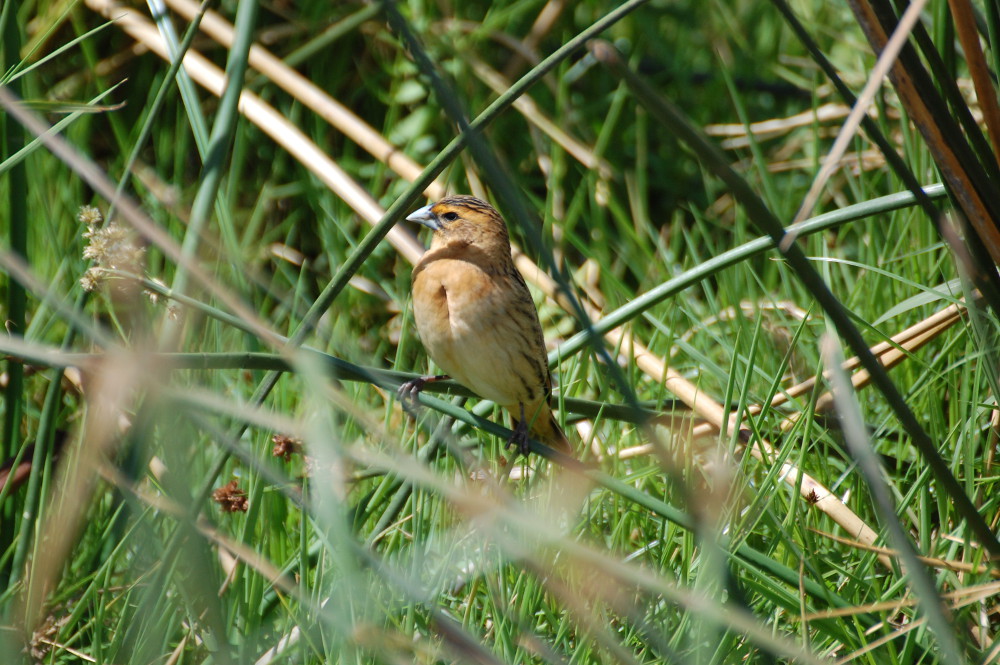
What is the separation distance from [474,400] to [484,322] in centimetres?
70

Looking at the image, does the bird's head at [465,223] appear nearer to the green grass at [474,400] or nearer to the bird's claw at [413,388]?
the green grass at [474,400]

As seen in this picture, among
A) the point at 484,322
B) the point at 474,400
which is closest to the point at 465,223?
the point at 484,322

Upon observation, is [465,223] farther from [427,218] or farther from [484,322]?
[484,322]

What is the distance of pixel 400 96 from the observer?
4.53m

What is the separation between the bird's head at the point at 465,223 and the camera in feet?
10.4

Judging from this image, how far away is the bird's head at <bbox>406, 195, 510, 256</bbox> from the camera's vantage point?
3.17 meters

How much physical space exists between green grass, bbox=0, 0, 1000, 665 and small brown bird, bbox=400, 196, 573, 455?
12 centimetres

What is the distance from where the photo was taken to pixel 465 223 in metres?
3.19

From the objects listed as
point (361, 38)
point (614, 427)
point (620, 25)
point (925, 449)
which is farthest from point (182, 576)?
point (620, 25)

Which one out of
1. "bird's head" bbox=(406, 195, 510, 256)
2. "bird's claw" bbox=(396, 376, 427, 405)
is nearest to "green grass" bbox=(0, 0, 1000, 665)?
"bird's claw" bbox=(396, 376, 427, 405)

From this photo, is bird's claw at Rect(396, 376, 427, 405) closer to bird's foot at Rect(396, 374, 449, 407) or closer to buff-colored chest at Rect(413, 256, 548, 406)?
bird's foot at Rect(396, 374, 449, 407)

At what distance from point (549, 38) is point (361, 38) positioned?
0.90m

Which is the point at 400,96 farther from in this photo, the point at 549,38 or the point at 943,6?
the point at 943,6

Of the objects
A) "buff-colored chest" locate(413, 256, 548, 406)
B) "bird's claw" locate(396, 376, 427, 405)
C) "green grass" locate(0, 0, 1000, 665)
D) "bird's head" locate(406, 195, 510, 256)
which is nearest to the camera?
"green grass" locate(0, 0, 1000, 665)
